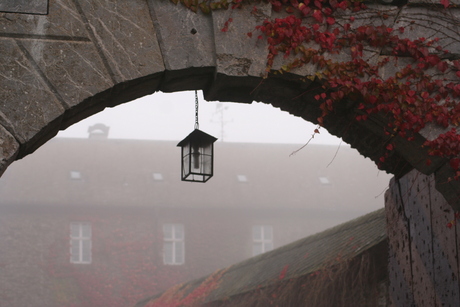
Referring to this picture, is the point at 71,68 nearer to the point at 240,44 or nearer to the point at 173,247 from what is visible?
the point at 240,44

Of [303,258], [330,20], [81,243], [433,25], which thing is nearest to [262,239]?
[81,243]

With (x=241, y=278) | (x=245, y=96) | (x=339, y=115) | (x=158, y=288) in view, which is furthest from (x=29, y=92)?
(x=158, y=288)

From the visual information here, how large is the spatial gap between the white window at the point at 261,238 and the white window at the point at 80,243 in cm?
589

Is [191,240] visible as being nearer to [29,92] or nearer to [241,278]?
[241,278]

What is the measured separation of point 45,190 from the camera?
2464 cm

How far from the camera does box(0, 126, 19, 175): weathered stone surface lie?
3.32 metres

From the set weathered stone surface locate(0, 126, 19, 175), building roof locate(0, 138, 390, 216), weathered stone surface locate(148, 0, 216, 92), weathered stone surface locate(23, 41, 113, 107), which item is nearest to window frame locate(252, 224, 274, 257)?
building roof locate(0, 138, 390, 216)

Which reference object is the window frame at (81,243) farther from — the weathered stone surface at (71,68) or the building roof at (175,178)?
the weathered stone surface at (71,68)

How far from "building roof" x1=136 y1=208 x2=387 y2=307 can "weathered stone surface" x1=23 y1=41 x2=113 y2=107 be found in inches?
157

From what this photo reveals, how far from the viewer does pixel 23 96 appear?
341 cm

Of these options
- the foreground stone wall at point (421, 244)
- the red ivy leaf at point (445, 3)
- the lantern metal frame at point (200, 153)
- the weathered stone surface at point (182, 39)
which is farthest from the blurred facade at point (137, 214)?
the red ivy leaf at point (445, 3)

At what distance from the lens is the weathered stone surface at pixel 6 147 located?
3.32m

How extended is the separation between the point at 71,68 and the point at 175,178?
22.8 metres

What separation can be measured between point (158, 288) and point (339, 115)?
20.5 meters
